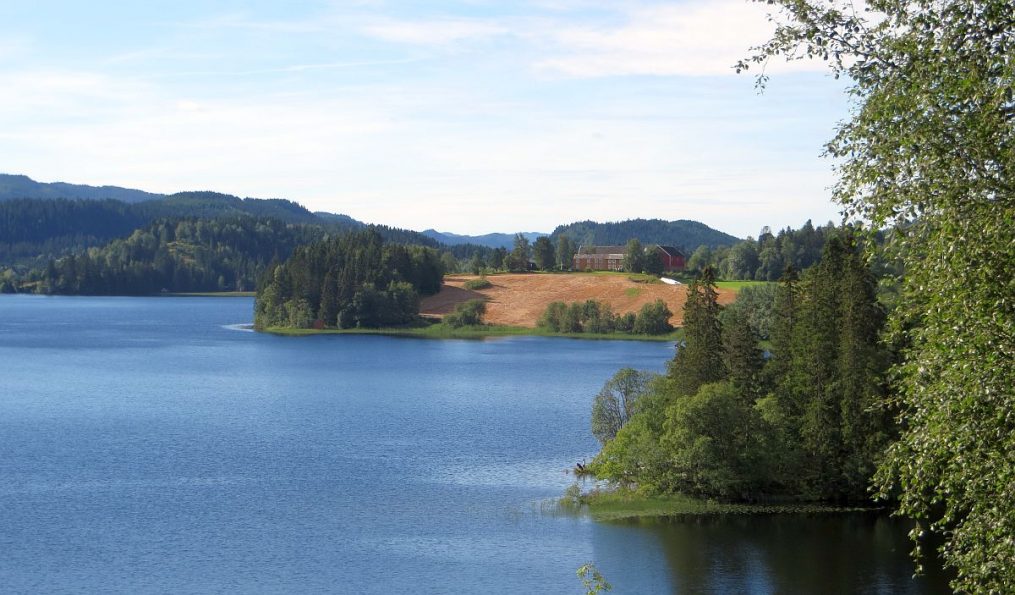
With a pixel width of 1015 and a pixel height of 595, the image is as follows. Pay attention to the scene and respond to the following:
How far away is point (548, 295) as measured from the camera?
614ft

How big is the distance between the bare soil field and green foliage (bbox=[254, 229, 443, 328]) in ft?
28.0

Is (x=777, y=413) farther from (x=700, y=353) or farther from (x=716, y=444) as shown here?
(x=716, y=444)

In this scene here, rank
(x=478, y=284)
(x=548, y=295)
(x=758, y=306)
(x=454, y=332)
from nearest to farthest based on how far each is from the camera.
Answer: (x=758, y=306)
(x=454, y=332)
(x=548, y=295)
(x=478, y=284)

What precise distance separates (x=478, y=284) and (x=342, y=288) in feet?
101

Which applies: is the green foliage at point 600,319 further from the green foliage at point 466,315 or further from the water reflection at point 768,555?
the water reflection at point 768,555

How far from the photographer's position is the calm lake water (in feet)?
140

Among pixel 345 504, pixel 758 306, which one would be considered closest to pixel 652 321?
pixel 758 306

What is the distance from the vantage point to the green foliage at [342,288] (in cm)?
17225

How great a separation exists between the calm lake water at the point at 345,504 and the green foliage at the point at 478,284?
89078mm

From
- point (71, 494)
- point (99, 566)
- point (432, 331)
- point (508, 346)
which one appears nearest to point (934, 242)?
point (99, 566)

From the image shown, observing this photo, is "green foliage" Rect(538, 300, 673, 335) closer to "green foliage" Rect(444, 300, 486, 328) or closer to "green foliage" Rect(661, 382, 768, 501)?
"green foliage" Rect(444, 300, 486, 328)

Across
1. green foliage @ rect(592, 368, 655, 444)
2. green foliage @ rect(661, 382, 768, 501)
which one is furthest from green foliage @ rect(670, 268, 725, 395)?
green foliage @ rect(592, 368, 655, 444)

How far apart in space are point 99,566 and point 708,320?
31172mm

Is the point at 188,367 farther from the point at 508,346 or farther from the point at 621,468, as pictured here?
the point at 621,468
